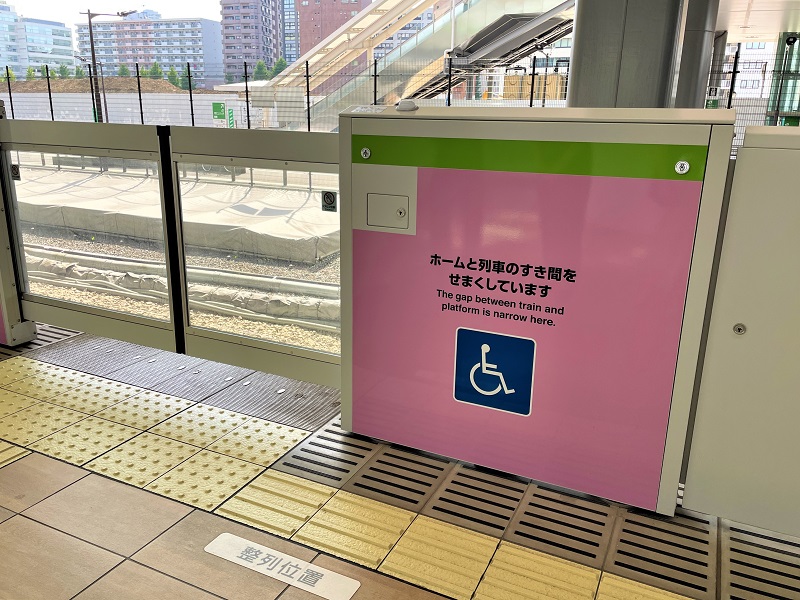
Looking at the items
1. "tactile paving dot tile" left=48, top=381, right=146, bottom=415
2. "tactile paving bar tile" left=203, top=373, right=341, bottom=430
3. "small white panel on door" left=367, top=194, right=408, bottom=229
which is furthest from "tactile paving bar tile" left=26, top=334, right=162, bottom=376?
"small white panel on door" left=367, top=194, right=408, bottom=229

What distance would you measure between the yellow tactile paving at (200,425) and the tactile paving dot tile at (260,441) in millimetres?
55

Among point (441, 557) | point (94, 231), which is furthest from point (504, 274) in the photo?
point (94, 231)

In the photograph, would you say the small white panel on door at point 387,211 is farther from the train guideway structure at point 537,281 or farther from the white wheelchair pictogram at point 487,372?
the white wheelchair pictogram at point 487,372

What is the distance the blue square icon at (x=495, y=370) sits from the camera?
257 cm

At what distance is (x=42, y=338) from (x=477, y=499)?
332 centimetres

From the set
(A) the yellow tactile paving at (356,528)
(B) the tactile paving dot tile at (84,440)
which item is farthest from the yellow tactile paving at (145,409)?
(A) the yellow tactile paving at (356,528)

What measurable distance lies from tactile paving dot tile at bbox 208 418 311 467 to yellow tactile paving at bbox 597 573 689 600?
150cm

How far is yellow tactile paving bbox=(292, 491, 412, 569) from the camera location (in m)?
2.26

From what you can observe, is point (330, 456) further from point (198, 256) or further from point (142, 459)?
point (198, 256)

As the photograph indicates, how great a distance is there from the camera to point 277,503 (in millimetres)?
2539

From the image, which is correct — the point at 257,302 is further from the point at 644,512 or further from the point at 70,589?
the point at 644,512

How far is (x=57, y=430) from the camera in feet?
10.0

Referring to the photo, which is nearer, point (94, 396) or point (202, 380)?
point (94, 396)

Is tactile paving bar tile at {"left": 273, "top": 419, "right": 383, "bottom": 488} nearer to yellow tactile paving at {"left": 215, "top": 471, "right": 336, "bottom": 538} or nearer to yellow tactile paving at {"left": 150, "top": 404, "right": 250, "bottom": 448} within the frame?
yellow tactile paving at {"left": 215, "top": 471, "right": 336, "bottom": 538}
